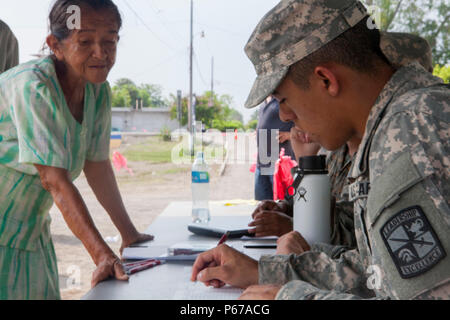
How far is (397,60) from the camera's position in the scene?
0.85m

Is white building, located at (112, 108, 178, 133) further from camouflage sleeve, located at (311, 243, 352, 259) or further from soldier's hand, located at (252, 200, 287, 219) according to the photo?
camouflage sleeve, located at (311, 243, 352, 259)

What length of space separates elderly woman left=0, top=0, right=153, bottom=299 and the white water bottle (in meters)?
0.54

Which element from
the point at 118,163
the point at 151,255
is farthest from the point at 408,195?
the point at 118,163

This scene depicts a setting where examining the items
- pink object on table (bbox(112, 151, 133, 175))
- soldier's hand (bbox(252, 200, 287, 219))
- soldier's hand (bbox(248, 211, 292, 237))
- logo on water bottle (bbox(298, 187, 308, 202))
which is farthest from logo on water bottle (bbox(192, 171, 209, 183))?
pink object on table (bbox(112, 151, 133, 175))

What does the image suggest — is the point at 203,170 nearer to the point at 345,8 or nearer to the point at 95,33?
the point at 95,33

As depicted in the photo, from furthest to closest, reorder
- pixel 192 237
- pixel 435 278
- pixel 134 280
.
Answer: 1. pixel 192 237
2. pixel 134 280
3. pixel 435 278

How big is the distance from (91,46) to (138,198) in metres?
7.31

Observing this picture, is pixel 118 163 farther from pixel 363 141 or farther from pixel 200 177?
pixel 363 141

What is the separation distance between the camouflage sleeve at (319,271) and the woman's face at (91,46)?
0.80m

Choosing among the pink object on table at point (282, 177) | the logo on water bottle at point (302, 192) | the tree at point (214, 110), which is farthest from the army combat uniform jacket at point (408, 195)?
the tree at point (214, 110)

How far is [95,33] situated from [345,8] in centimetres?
82

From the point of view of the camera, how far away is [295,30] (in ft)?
2.88
